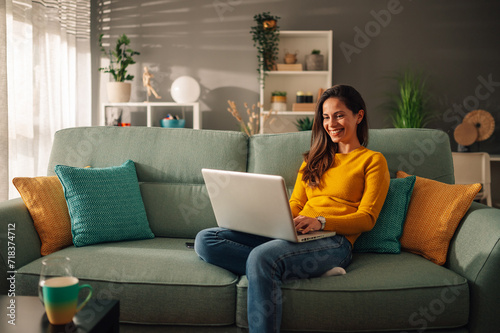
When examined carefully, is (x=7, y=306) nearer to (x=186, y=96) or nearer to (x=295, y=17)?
(x=186, y=96)

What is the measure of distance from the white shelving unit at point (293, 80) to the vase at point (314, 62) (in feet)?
0.32

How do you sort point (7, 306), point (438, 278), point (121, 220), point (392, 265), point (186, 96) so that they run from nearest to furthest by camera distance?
1. point (7, 306)
2. point (438, 278)
3. point (392, 265)
4. point (121, 220)
5. point (186, 96)

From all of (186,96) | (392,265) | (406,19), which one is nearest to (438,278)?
(392,265)

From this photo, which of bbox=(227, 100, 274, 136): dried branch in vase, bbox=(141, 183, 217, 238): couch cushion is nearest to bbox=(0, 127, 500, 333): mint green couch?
bbox=(141, 183, 217, 238): couch cushion

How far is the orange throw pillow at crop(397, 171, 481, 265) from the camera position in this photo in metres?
1.69

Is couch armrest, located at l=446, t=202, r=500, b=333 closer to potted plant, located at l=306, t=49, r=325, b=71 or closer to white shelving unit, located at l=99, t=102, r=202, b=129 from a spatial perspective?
potted plant, located at l=306, t=49, r=325, b=71

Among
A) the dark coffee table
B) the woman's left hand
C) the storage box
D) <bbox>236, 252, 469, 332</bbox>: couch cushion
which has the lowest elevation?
<bbox>236, 252, 469, 332</bbox>: couch cushion

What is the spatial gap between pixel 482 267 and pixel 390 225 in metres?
0.38

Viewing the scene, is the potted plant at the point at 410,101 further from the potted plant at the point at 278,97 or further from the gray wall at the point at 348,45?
the potted plant at the point at 278,97

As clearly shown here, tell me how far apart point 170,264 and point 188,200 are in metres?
0.51

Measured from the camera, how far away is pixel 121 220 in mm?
1916

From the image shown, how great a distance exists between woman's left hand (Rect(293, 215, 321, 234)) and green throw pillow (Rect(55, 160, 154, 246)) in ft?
2.50

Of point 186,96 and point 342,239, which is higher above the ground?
point 186,96

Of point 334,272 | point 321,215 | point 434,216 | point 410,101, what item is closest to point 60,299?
point 334,272
